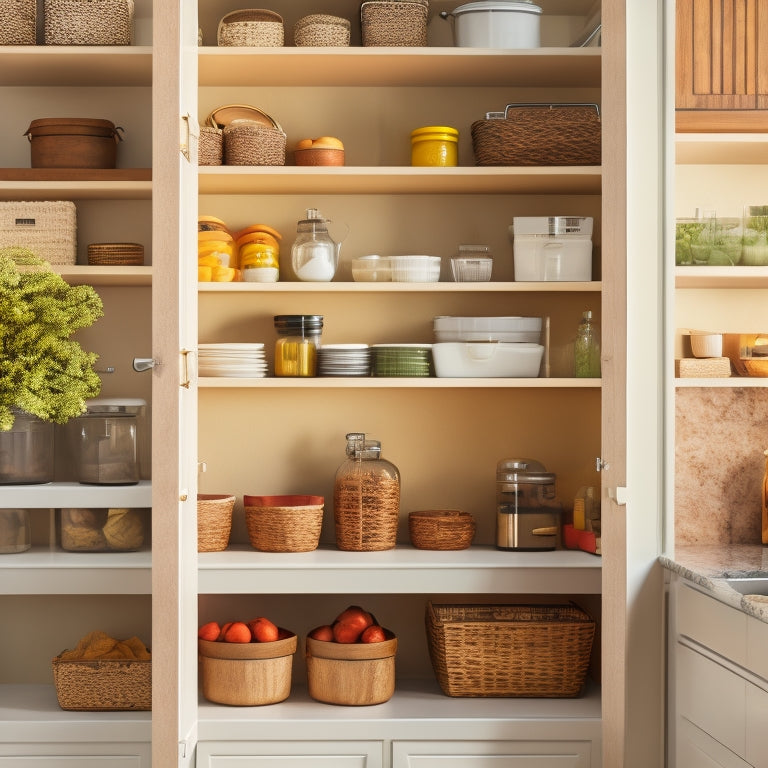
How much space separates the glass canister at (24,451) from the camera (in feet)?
9.11

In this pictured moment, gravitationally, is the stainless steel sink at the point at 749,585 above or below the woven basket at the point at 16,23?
below

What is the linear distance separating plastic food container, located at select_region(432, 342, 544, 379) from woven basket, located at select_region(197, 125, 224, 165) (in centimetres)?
90

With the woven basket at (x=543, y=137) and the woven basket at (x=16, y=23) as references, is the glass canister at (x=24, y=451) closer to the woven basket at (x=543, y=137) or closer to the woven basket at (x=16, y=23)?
the woven basket at (x=16, y=23)

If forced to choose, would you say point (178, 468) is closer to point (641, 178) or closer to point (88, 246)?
point (88, 246)

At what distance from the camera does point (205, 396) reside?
10.4 feet

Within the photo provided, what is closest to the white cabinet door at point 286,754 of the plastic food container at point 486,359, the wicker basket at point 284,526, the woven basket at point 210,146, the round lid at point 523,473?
the wicker basket at point 284,526

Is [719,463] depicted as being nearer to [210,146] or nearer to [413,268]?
[413,268]

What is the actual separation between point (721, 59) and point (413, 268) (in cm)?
108

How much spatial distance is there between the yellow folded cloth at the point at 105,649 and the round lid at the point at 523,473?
1.21 meters

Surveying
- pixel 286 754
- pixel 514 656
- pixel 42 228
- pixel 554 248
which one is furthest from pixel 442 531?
pixel 42 228

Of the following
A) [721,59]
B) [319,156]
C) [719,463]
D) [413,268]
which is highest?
[721,59]

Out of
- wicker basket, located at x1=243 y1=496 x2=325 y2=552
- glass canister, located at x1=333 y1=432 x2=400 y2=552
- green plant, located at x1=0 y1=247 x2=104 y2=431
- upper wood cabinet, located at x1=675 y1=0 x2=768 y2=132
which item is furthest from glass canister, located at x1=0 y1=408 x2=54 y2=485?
upper wood cabinet, located at x1=675 y1=0 x2=768 y2=132

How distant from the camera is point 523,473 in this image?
9.79 ft

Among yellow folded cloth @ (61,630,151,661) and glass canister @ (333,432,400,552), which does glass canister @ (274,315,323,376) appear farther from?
yellow folded cloth @ (61,630,151,661)
